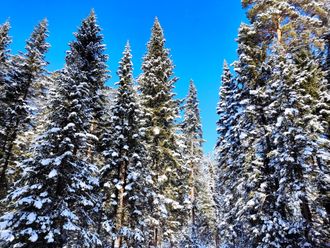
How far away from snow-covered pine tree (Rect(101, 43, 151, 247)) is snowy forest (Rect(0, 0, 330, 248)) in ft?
0.24

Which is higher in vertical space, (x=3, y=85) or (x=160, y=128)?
(x=3, y=85)

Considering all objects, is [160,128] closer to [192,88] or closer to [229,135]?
[229,135]

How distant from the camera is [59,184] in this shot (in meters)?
13.0

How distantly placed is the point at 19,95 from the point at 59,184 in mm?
11612

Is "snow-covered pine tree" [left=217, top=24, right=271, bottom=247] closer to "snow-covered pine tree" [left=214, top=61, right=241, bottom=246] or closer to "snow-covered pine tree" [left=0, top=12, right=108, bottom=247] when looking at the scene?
"snow-covered pine tree" [left=214, top=61, right=241, bottom=246]

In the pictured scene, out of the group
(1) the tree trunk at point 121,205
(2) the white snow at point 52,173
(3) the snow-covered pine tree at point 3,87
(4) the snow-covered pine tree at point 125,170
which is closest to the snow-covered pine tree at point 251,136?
(4) the snow-covered pine tree at point 125,170

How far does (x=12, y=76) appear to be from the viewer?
2159cm

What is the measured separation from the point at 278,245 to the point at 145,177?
845cm

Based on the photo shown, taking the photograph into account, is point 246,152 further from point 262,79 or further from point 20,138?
point 20,138

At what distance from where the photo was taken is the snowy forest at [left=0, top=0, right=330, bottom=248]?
12953 mm

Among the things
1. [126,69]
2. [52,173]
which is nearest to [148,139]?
[126,69]

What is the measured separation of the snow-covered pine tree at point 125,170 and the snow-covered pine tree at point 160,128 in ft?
4.86

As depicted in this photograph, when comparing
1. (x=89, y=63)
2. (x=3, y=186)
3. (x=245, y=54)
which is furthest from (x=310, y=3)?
(x=3, y=186)

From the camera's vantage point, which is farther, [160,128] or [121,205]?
[160,128]
